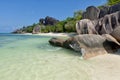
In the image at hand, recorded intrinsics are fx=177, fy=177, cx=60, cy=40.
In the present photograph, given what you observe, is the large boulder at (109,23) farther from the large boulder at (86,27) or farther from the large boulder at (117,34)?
the large boulder at (117,34)

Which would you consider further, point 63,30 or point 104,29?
point 63,30

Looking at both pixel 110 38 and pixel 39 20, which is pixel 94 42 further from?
pixel 39 20

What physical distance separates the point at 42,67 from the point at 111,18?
1211cm

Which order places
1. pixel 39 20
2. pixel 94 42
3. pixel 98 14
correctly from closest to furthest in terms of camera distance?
1. pixel 94 42
2. pixel 98 14
3. pixel 39 20

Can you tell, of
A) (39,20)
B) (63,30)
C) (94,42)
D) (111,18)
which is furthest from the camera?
(39,20)

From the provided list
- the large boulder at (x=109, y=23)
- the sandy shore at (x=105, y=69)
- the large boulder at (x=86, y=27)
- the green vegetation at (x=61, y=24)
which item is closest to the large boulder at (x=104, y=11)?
the large boulder at (x=86, y=27)

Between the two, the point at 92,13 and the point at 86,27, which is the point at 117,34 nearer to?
the point at 86,27

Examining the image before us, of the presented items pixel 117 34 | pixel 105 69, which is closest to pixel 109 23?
pixel 117 34

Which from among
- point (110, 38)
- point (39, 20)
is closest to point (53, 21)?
point (39, 20)

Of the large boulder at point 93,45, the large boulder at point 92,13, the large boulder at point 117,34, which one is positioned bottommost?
the large boulder at point 93,45

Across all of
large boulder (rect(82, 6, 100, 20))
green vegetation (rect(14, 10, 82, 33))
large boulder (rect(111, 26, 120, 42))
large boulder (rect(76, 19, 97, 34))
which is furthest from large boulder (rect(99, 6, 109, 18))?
large boulder (rect(111, 26, 120, 42))

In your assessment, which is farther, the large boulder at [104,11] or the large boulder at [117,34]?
the large boulder at [104,11]

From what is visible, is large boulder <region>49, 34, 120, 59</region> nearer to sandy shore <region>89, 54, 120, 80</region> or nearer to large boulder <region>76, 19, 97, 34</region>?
sandy shore <region>89, 54, 120, 80</region>

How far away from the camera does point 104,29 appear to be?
58.3 feet
